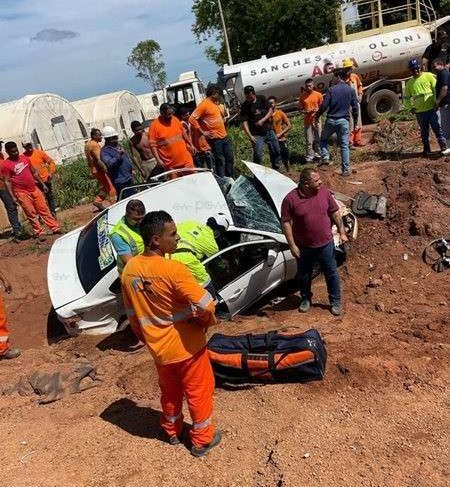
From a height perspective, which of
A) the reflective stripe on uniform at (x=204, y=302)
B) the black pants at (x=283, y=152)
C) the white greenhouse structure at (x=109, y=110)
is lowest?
the black pants at (x=283, y=152)

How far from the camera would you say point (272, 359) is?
187 inches

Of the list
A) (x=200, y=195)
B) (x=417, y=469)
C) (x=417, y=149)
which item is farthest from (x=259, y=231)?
(x=417, y=149)

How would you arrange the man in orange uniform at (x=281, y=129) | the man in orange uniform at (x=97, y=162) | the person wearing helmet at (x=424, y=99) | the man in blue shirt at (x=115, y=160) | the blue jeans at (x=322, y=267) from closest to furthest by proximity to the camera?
the blue jeans at (x=322, y=267)
the man in blue shirt at (x=115, y=160)
the person wearing helmet at (x=424, y=99)
the man in orange uniform at (x=97, y=162)
the man in orange uniform at (x=281, y=129)

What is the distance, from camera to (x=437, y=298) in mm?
6297

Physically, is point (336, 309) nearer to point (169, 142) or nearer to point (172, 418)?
point (172, 418)

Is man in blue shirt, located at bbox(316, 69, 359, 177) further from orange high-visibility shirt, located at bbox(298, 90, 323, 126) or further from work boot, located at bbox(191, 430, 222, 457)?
work boot, located at bbox(191, 430, 222, 457)

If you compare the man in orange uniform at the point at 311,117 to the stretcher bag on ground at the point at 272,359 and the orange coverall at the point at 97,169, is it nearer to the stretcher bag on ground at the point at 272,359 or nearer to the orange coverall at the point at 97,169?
the orange coverall at the point at 97,169

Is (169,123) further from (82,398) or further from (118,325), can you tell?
(82,398)

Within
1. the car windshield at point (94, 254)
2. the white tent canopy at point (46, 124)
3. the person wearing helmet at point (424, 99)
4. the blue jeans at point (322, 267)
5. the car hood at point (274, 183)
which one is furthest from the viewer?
the white tent canopy at point (46, 124)

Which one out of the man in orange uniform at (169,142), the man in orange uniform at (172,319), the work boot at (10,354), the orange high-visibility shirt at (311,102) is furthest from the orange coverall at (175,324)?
the orange high-visibility shirt at (311,102)

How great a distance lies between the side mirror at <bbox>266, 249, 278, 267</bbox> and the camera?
6.24 meters

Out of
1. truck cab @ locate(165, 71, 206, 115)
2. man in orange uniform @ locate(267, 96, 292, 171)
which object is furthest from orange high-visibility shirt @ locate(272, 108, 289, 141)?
truck cab @ locate(165, 71, 206, 115)

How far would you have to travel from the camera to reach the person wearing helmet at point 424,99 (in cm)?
945

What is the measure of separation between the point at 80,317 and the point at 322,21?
29137mm
